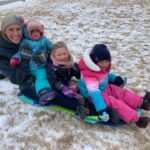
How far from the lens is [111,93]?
5.02 m

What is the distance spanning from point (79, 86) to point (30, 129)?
0.93 meters

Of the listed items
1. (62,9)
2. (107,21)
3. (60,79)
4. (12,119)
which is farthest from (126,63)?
(62,9)

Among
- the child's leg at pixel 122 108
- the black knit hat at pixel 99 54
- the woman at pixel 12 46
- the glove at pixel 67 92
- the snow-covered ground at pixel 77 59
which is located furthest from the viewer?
the woman at pixel 12 46

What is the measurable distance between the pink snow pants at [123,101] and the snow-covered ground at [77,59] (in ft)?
0.79

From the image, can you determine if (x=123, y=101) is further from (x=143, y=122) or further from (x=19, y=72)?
(x=19, y=72)

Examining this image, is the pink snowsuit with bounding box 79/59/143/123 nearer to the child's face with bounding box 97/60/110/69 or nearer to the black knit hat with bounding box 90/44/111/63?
the child's face with bounding box 97/60/110/69

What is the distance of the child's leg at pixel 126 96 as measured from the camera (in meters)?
4.88

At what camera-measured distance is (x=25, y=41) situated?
5.09 meters

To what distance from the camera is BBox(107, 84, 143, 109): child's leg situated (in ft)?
16.0

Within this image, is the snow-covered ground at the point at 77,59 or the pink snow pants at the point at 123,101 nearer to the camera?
the snow-covered ground at the point at 77,59

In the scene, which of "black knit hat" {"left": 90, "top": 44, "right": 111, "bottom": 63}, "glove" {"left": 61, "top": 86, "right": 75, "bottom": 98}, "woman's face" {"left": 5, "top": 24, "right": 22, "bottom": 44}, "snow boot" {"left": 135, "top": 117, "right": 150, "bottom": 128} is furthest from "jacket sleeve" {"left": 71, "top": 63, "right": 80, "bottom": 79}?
"snow boot" {"left": 135, "top": 117, "right": 150, "bottom": 128}

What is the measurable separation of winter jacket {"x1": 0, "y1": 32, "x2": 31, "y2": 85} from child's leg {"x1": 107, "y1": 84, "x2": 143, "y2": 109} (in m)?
1.27

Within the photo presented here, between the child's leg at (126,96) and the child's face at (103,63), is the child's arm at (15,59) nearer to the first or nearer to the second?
the child's face at (103,63)

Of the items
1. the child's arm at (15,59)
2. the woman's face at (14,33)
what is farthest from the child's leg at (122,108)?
the woman's face at (14,33)
